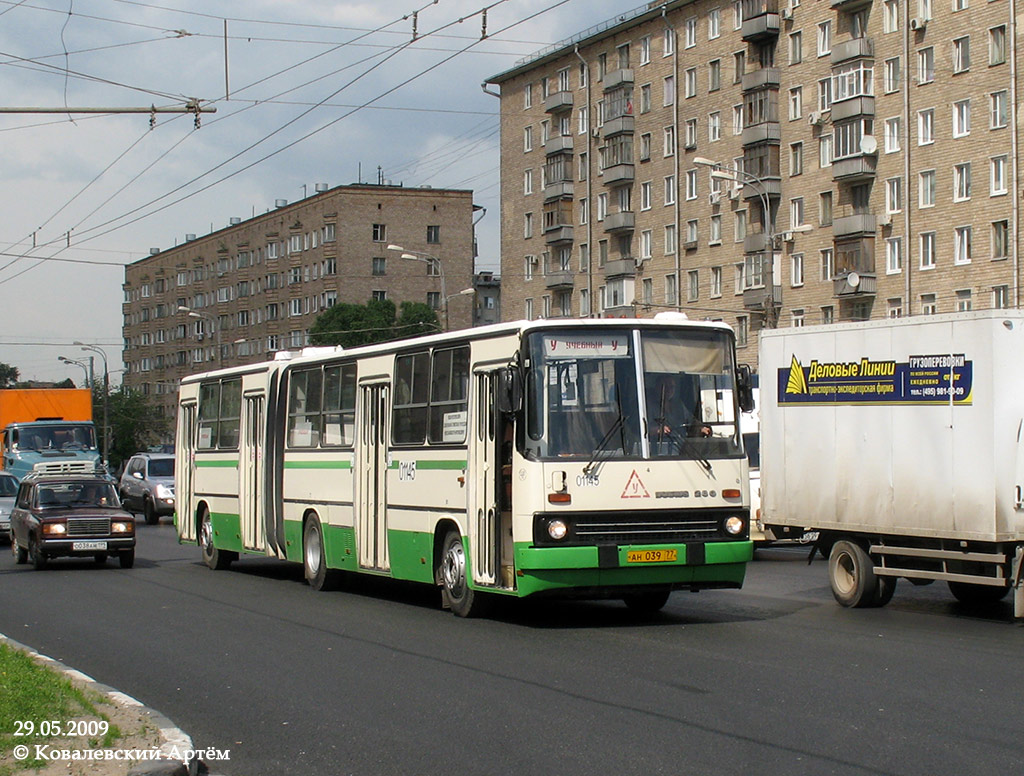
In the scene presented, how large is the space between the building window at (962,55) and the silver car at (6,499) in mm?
36026

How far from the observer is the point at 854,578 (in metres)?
16.0

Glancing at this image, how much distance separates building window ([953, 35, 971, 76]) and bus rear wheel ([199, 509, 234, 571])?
37699 millimetres

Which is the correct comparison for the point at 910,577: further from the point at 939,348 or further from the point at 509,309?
the point at 509,309

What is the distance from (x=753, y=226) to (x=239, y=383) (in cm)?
4375

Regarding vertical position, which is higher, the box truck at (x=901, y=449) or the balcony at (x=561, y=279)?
the balcony at (x=561, y=279)

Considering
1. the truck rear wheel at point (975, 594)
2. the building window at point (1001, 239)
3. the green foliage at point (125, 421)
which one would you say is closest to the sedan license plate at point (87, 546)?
the truck rear wheel at point (975, 594)

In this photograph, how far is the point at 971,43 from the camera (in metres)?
52.3

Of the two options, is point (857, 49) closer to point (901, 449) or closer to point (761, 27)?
point (761, 27)

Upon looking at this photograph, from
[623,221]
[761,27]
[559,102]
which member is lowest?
[623,221]

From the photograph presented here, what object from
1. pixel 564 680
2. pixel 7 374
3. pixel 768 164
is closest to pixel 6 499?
pixel 564 680

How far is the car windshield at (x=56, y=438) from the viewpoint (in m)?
43.7

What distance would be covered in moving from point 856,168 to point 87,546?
1575 inches

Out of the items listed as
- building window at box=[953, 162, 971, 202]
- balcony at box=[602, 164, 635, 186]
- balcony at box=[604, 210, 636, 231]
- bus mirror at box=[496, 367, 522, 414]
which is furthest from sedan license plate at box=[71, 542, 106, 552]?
balcony at box=[602, 164, 635, 186]

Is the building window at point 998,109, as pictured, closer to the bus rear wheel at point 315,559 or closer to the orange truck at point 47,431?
the orange truck at point 47,431
